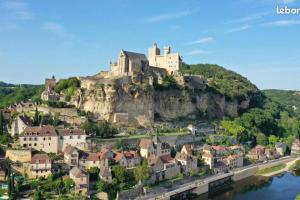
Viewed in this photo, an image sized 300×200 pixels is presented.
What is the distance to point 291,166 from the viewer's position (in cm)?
5822

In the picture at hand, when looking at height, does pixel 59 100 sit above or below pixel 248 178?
above

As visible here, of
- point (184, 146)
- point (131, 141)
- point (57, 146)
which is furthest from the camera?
point (184, 146)

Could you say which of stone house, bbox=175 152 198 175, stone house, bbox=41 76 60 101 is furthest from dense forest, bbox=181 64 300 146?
stone house, bbox=41 76 60 101

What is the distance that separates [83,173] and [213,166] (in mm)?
19028

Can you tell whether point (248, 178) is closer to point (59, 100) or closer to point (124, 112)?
point (124, 112)

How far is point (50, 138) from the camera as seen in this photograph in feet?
137

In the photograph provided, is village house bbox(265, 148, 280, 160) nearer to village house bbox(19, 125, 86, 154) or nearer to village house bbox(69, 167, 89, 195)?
village house bbox(19, 125, 86, 154)

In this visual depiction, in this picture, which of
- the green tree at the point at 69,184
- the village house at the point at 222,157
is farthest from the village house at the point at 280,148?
the green tree at the point at 69,184

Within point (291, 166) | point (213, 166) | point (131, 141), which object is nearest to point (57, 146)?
point (131, 141)

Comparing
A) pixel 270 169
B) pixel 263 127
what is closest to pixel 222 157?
pixel 270 169

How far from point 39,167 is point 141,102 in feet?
73.5

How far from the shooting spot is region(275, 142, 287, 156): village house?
213 ft

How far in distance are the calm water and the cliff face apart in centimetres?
1568

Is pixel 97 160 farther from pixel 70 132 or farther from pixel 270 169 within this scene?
pixel 270 169
